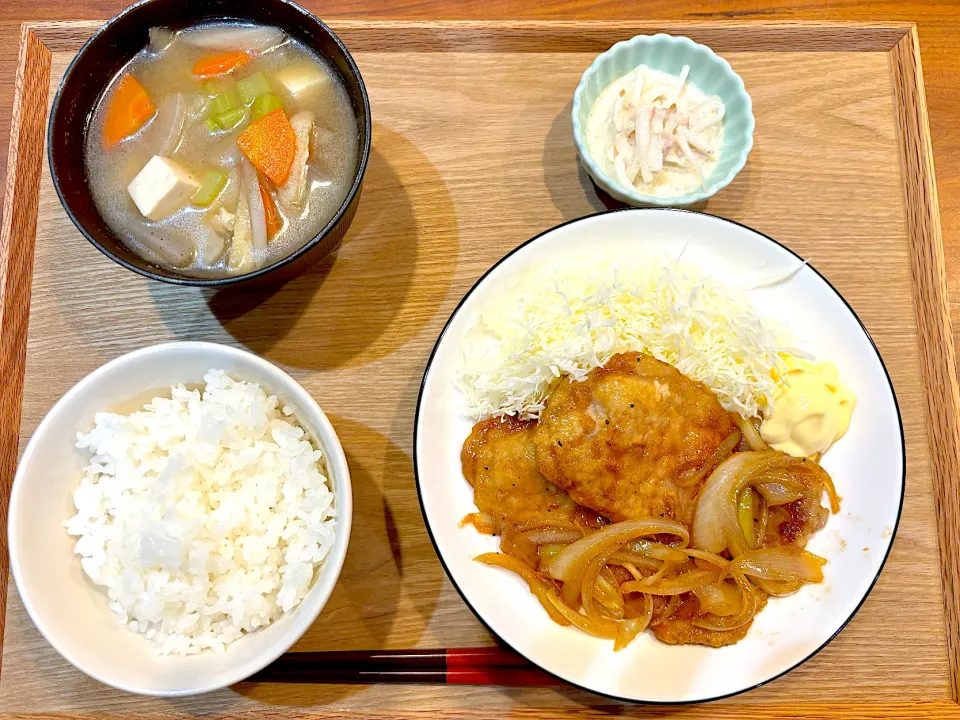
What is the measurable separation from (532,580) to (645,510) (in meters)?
0.43

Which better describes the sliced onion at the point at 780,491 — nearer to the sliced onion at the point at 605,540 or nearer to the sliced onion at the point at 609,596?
the sliced onion at the point at 605,540

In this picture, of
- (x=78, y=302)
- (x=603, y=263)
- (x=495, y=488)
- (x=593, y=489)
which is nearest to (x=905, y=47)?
(x=603, y=263)

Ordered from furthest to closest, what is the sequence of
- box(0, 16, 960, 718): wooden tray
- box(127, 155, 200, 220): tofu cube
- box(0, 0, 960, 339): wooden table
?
box(0, 0, 960, 339): wooden table
box(0, 16, 960, 718): wooden tray
box(127, 155, 200, 220): tofu cube

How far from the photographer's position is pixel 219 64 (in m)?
2.32

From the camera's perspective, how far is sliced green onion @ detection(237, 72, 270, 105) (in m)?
2.30

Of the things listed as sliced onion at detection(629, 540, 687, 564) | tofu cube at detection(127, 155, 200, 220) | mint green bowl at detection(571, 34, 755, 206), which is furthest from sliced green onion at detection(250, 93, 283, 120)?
sliced onion at detection(629, 540, 687, 564)

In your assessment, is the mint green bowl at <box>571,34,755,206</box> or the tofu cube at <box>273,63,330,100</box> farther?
the mint green bowl at <box>571,34,755,206</box>

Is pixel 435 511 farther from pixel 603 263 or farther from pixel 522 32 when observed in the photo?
pixel 522 32

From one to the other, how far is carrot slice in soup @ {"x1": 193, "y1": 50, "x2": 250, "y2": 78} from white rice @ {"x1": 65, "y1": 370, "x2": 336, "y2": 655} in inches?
39.0

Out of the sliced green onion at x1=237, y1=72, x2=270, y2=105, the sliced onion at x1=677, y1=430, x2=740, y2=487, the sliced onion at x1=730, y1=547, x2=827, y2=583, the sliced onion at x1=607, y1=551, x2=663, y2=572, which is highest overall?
the sliced green onion at x1=237, y1=72, x2=270, y2=105

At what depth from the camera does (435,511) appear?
7.44 feet

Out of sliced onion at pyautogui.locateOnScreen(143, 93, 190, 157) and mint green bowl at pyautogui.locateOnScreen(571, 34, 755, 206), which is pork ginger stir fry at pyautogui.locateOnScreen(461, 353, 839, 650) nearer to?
mint green bowl at pyautogui.locateOnScreen(571, 34, 755, 206)

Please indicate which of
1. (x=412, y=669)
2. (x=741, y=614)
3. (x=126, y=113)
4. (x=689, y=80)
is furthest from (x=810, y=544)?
(x=126, y=113)

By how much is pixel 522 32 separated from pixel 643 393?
1545mm
